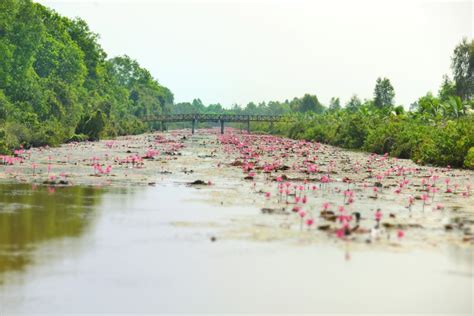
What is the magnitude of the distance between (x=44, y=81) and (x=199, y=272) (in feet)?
231

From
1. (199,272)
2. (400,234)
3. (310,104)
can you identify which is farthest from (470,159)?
(310,104)

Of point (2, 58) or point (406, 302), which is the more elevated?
point (2, 58)

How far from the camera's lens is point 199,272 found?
35.9 ft

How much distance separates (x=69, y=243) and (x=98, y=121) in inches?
2413

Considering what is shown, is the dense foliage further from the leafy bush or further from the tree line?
the leafy bush

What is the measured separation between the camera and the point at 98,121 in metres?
72.9

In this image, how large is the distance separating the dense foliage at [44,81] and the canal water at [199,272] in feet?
82.6

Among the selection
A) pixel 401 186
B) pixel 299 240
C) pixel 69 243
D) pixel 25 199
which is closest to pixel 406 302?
pixel 299 240

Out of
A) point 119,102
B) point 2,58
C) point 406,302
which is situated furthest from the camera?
point 119,102

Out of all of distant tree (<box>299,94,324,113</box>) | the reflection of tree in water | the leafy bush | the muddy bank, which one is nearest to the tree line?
the leafy bush

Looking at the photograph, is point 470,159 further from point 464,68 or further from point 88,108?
point 464,68

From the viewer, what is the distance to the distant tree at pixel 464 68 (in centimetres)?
10900

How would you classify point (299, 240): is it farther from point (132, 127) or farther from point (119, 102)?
point (119, 102)

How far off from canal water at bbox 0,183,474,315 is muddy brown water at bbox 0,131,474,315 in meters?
0.02
